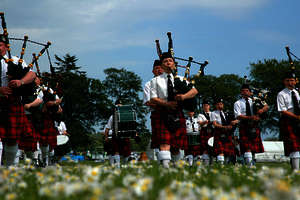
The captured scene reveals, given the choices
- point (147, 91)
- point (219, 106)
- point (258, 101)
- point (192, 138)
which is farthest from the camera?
point (192, 138)

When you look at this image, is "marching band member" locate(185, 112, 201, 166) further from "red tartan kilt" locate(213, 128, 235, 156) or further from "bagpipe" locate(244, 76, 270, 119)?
"bagpipe" locate(244, 76, 270, 119)

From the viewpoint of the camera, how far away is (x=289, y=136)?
20.7ft

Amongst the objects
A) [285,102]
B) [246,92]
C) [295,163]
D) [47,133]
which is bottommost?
[295,163]

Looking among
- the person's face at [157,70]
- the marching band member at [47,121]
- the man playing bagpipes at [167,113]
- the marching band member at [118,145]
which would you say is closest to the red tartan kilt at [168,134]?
the man playing bagpipes at [167,113]

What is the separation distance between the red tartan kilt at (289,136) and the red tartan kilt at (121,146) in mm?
5608

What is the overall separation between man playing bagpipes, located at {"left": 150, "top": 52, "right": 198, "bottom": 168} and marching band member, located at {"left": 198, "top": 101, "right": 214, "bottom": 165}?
5.75 metres

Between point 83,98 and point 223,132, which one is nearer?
point 223,132

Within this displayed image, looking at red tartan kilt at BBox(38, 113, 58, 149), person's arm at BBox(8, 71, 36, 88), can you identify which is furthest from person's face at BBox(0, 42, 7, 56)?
red tartan kilt at BBox(38, 113, 58, 149)

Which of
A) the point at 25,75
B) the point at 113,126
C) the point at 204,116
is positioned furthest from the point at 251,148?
the point at 25,75

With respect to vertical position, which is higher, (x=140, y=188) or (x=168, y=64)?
(x=168, y=64)

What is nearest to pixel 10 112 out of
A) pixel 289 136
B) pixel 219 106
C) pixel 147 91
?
pixel 147 91

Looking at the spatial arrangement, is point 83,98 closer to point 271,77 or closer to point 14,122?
point 271,77

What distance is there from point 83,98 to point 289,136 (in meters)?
36.9

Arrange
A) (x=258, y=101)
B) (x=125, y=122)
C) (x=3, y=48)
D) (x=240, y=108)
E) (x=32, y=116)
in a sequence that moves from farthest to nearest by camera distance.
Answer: (x=125, y=122)
(x=258, y=101)
(x=240, y=108)
(x=32, y=116)
(x=3, y=48)
